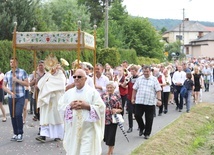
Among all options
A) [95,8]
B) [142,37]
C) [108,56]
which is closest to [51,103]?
[108,56]

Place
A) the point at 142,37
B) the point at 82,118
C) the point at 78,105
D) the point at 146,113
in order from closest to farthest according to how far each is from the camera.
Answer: the point at 78,105
the point at 82,118
the point at 146,113
the point at 142,37

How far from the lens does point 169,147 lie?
1144 cm

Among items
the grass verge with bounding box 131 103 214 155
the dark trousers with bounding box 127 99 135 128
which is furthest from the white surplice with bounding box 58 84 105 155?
the dark trousers with bounding box 127 99 135 128

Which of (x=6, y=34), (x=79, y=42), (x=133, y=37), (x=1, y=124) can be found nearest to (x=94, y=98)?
(x=79, y=42)

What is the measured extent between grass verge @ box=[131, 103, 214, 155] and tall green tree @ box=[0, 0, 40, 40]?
15686mm

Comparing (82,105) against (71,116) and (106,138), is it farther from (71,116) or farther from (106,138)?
(106,138)

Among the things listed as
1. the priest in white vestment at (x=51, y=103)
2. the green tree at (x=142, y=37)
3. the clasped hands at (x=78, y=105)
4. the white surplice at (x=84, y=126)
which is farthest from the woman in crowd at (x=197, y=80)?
the green tree at (x=142, y=37)

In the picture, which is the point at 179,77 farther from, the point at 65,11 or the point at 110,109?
the point at 65,11

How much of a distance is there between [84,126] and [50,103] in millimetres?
4116

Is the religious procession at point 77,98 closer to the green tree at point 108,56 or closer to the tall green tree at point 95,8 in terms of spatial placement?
the green tree at point 108,56

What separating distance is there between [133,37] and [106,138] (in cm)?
4456

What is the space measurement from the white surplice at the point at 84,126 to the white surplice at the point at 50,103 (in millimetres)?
3818

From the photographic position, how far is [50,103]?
452 inches

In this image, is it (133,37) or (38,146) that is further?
(133,37)
